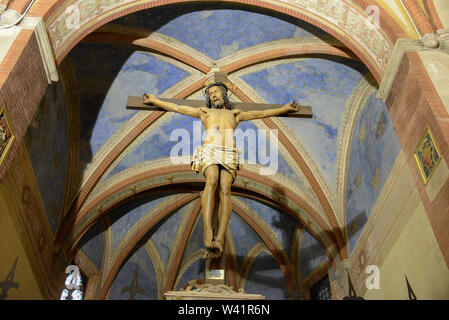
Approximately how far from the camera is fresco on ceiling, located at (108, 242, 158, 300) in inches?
580

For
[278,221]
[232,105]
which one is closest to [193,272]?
→ [278,221]

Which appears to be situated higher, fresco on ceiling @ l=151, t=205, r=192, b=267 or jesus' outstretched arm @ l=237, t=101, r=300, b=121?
fresco on ceiling @ l=151, t=205, r=192, b=267

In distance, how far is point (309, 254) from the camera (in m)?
13.9

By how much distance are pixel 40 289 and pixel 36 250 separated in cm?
89

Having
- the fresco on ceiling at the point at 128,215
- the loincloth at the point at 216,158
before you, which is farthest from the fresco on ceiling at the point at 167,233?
the loincloth at the point at 216,158

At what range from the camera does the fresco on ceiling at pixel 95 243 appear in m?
13.6

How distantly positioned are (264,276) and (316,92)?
290 inches

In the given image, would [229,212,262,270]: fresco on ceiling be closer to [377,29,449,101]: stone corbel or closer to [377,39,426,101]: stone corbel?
[377,39,426,101]: stone corbel

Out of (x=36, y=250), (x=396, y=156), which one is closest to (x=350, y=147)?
(x=396, y=156)

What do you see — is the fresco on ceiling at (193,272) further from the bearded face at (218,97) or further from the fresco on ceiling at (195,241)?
the bearded face at (218,97)

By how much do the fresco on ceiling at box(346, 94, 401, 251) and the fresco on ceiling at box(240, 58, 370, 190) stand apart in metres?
0.62

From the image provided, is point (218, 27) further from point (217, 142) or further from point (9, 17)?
point (217, 142)

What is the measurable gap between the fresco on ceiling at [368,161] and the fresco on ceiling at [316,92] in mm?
622

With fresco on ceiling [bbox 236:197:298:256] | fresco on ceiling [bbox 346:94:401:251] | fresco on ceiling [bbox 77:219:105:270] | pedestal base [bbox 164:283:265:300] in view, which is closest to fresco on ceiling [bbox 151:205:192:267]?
fresco on ceiling [bbox 77:219:105:270]
